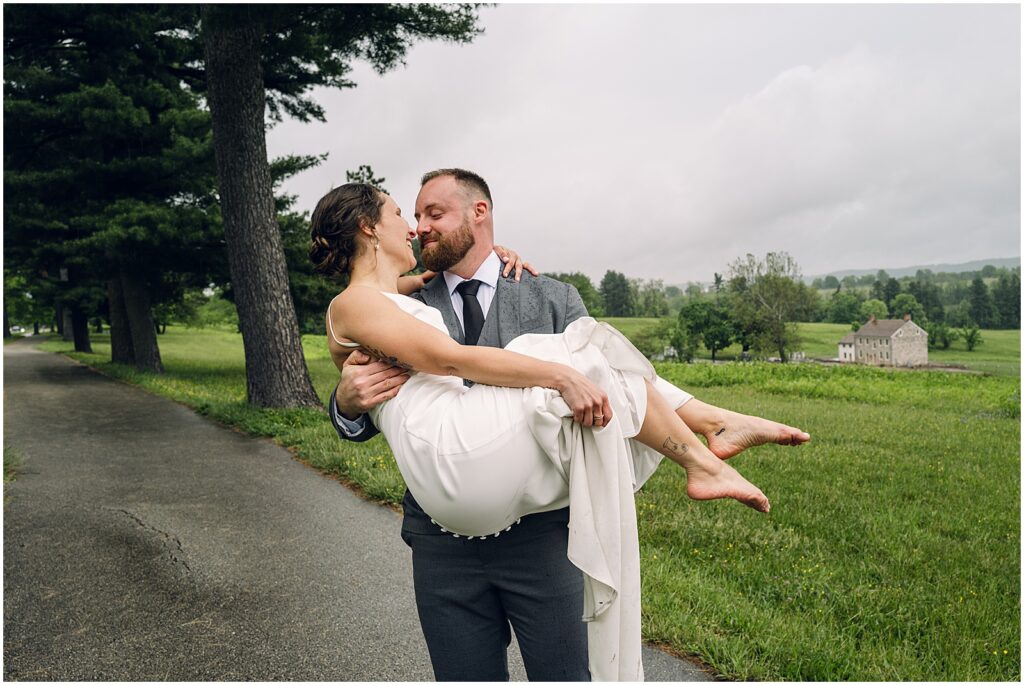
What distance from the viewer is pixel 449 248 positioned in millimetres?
2205

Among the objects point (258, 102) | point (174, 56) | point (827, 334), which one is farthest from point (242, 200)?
point (827, 334)

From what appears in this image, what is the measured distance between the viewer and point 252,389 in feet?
36.6

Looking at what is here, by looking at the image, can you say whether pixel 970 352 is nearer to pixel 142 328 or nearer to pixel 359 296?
pixel 142 328

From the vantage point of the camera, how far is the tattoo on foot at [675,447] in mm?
2141

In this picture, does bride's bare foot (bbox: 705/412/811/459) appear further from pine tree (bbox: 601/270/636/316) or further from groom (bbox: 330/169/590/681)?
pine tree (bbox: 601/270/636/316)

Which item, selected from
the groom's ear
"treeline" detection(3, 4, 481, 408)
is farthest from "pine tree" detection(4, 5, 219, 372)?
the groom's ear

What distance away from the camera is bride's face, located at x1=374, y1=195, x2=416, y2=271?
2.25m

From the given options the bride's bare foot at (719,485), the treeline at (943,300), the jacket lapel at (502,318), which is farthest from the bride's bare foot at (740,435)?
the treeline at (943,300)

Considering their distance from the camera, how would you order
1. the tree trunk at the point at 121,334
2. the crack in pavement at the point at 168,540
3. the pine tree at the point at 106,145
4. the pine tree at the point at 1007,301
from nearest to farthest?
1. the crack in pavement at the point at 168,540
2. the pine tree at the point at 106,145
3. the tree trunk at the point at 121,334
4. the pine tree at the point at 1007,301

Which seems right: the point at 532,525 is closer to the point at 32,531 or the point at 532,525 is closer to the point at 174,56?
the point at 32,531

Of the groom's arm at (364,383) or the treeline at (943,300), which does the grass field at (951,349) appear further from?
the groom's arm at (364,383)

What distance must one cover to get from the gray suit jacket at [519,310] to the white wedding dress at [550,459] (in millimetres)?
154

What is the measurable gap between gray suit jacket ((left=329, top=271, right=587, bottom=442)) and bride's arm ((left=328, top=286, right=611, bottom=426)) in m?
0.22

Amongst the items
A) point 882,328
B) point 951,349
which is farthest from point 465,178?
point 882,328
